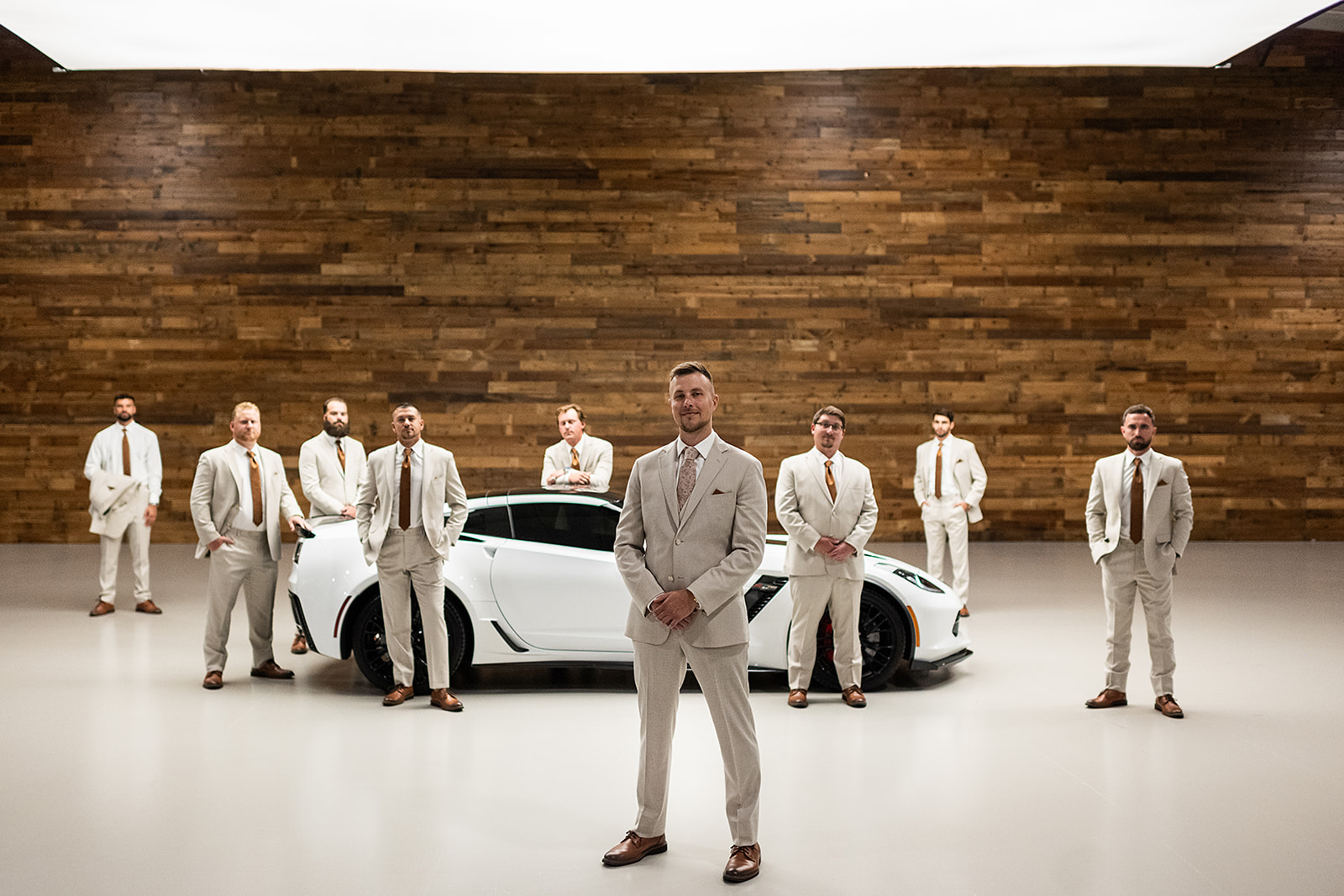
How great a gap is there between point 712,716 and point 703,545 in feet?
1.96

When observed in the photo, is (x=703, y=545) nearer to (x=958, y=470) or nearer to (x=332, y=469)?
(x=332, y=469)

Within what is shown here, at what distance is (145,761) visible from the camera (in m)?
4.66

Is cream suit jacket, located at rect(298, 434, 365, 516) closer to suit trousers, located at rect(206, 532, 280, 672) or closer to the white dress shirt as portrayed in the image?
suit trousers, located at rect(206, 532, 280, 672)

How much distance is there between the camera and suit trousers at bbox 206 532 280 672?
20.2 feet

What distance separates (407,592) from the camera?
18.9 feet

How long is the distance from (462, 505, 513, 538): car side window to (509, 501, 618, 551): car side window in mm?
56

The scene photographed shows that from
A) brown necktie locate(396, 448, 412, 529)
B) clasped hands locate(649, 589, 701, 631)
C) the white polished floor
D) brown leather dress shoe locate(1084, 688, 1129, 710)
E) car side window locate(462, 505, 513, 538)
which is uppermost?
brown necktie locate(396, 448, 412, 529)

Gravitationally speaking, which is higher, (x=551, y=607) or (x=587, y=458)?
(x=587, y=458)

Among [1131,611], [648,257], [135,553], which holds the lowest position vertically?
[135,553]

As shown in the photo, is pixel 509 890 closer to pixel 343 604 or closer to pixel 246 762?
pixel 246 762

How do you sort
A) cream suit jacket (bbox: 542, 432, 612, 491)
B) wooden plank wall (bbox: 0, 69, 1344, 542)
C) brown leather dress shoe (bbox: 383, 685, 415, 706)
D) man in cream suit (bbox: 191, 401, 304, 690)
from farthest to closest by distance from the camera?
1. wooden plank wall (bbox: 0, 69, 1344, 542)
2. cream suit jacket (bbox: 542, 432, 612, 491)
3. man in cream suit (bbox: 191, 401, 304, 690)
4. brown leather dress shoe (bbox: 383, 685, 415, 706)

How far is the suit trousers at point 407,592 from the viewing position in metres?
5.68

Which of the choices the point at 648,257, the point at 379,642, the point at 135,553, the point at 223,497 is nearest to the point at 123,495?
the point at 135,553

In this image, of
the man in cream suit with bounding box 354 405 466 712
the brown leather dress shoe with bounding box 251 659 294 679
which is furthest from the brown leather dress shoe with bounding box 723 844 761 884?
the brown leather dress shoe with bounding box 251 659 294 679
